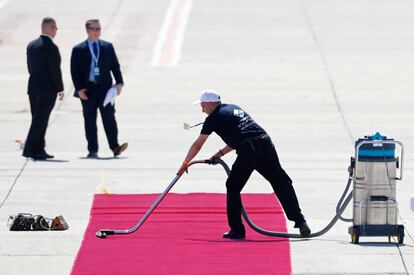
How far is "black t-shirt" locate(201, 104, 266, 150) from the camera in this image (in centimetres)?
1192

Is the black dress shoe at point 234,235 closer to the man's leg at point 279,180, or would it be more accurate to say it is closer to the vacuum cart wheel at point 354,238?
the man's leg at point 279,180

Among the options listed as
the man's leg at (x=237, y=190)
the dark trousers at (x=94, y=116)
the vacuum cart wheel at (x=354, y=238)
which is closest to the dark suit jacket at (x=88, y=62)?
the dark trousers at (x=94, y=116)

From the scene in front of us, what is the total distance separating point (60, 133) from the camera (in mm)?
19641

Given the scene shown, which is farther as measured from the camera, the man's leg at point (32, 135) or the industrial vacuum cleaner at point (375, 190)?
the man's leg at point (32, 135)

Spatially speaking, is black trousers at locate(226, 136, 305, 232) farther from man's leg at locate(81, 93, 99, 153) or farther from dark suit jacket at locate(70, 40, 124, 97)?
man's leg at locate(81, 93, 99, 153)

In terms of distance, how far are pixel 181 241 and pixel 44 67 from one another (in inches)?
228

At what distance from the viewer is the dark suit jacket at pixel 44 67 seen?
17.0 meters

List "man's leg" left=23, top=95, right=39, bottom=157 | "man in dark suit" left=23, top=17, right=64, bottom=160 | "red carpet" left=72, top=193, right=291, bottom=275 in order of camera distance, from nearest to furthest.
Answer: "red carpet" left=72, top=193, right=291, bottom=275 < "man in dark suit" left=23, top=17, right=64, bottom=160 < "man's leg" left=23, top=95, right=39, bottom=157

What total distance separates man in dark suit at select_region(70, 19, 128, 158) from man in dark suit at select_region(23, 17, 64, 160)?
34 cm

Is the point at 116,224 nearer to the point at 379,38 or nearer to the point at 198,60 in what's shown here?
the point at 198,60

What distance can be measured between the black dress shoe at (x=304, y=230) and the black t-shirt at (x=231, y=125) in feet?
3.24

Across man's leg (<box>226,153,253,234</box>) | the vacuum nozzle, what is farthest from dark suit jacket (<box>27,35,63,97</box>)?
man's leg (<box>226,153,253,234</box>)

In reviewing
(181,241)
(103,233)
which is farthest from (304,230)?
(103,233)

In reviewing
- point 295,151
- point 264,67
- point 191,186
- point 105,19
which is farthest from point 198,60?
point 191,186
